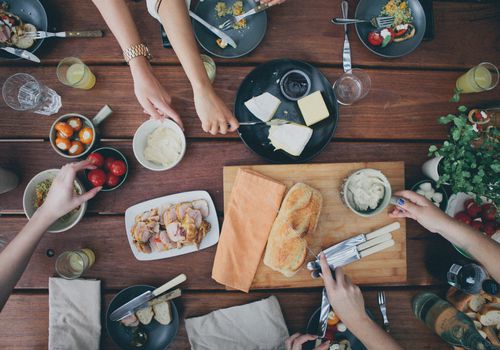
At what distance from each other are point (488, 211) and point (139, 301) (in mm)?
1507

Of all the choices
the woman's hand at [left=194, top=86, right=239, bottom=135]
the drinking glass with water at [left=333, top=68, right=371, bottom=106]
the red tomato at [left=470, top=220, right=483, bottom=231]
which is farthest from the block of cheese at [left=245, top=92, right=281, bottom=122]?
the red tomato at [left=470, top=220, right=483, bottom=231]

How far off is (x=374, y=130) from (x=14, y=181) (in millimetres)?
1587

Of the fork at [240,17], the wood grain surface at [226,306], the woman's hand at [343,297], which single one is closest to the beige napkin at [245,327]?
the wood grain surface at [226,306]

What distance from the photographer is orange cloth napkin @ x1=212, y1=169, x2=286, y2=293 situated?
1.46 meters

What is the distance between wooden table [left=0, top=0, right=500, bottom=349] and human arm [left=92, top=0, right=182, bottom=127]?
0.16m

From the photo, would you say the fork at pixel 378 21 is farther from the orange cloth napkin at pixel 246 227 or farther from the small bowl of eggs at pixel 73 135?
the small bowl of eggs at pixel 73 135

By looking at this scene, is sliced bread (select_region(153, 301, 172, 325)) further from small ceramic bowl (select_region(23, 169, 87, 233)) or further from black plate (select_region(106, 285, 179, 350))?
small ceramic bowl (select_region(23, 169, 87, 233))

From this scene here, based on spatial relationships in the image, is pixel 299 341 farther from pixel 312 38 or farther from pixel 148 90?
pixel 312 38

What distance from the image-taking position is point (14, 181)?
147 centimetres

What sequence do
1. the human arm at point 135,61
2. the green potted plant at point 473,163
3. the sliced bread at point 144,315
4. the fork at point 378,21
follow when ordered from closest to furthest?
1. the green potted plant at point 473,163
2. the human arm at point 135,61
3. the sliced bread at point 144,315
4. the fork at point 378,21

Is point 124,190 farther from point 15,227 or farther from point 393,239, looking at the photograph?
point 393,239

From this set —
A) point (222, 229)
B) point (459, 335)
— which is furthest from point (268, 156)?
point (459, 335)

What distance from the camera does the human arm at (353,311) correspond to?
53.4 inches

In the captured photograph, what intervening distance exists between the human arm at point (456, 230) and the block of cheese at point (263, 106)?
0.64 metres
